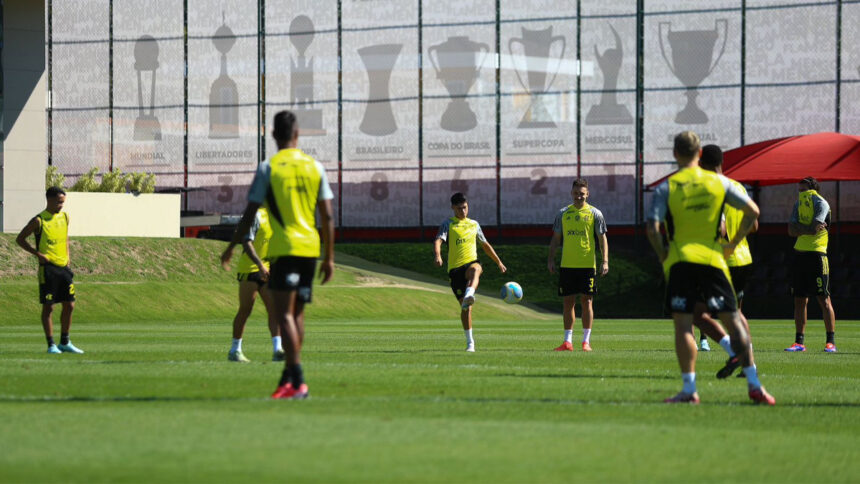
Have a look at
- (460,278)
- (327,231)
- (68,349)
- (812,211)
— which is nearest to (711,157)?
(327,231)

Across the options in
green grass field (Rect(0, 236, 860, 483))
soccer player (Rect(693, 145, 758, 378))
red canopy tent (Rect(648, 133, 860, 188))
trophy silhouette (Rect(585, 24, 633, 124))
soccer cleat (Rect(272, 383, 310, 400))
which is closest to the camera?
green grass field (Rect(0, 236, 860, 483))

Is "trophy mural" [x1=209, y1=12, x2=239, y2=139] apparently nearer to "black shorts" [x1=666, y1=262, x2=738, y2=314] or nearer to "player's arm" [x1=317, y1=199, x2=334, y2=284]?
"player's arm" [x1=317, y1=199, x2=334, y2=284]

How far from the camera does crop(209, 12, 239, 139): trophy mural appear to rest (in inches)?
2320

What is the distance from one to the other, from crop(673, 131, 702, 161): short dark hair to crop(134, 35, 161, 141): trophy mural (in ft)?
169

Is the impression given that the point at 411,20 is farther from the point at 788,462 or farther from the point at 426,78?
the point at 788,462

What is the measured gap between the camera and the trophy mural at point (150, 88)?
59.7m

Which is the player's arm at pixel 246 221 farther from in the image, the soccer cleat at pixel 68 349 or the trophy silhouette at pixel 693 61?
the trophy silhouette at pixel 693 61

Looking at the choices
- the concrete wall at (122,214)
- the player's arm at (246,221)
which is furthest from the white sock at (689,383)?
the concrete wall at (122,214)

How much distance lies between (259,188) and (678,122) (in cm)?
4525

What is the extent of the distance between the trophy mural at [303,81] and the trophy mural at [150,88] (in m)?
6.60

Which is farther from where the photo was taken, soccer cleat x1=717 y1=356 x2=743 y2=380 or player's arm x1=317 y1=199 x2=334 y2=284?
soccer cleat x1=717 y1=356 x2=743 y2=380

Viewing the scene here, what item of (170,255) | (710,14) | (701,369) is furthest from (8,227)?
(701,369)

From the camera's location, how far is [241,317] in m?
14.9

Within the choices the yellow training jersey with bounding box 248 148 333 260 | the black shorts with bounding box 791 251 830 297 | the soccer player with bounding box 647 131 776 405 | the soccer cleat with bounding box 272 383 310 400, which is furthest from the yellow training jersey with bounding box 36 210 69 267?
the black shorts with bounding box 791 251 830 297
